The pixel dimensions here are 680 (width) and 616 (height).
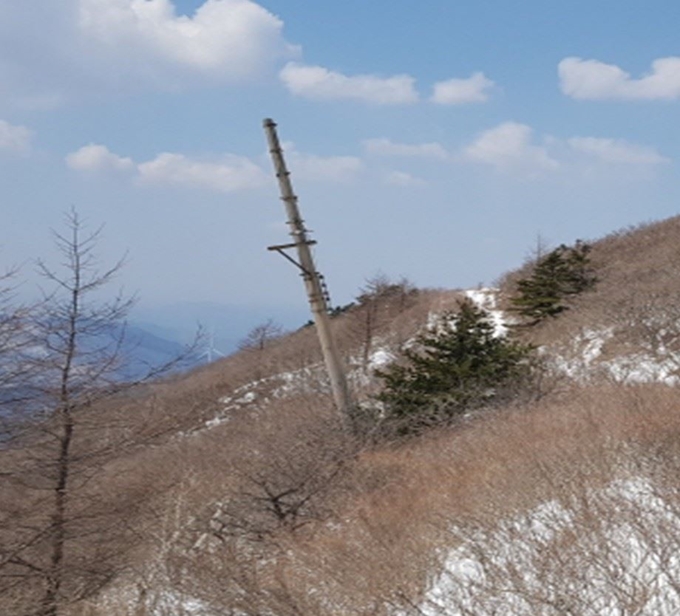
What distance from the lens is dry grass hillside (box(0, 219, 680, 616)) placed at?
177 inches

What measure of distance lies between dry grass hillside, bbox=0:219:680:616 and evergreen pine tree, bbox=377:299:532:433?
634 millimetres

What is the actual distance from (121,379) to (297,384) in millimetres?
13198

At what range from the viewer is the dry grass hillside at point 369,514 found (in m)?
4.48

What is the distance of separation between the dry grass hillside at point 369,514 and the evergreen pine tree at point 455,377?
634 millimetres

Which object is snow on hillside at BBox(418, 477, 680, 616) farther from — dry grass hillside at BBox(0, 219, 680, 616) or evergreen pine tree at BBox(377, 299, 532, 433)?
evergreen pine tree at BBox(377, 299, 532, 433)

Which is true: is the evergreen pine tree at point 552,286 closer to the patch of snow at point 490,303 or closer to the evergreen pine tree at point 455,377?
the patch of snow at point 490,303

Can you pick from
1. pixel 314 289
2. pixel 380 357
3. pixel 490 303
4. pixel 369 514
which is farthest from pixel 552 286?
pixel 369 514

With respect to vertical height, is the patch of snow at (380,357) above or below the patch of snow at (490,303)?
below

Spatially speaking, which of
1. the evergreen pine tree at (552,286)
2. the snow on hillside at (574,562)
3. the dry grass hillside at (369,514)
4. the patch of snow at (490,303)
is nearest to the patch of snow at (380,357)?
the patch of snow at (490,303)

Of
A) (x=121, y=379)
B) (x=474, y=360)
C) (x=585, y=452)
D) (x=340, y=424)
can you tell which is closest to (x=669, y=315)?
(x=474, y=360)

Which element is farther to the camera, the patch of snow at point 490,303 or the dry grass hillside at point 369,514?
the patch of snow at point 490,303

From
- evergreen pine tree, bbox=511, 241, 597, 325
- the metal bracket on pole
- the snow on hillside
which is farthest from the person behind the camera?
evergreen pine tree, bbox=511, 241, 597, 325

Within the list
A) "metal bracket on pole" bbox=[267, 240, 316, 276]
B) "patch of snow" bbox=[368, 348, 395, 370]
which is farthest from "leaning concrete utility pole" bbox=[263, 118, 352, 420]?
"patch of snow" bbox=[368, 348, 395, 370]

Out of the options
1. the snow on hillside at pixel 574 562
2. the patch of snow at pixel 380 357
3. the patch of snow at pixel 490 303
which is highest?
the patch of snow at pixel 490 303
